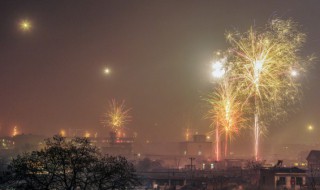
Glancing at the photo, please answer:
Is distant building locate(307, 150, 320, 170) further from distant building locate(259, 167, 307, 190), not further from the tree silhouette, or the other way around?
the tree silhouette

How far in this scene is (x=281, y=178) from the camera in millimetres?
76000

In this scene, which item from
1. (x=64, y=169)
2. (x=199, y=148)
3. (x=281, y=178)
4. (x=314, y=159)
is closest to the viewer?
(x=64, y=169)

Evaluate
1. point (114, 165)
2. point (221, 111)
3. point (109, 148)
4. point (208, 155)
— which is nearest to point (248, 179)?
point (221, 111)

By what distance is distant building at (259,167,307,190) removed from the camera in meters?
75.7

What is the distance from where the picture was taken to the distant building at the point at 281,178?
75.7 metres

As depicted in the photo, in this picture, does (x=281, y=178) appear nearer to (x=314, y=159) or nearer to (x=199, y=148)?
(x=314, y=159)

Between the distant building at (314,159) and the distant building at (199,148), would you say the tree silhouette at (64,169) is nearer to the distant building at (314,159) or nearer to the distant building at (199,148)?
the distant building at (314,159)

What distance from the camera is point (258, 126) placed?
79.2 metres

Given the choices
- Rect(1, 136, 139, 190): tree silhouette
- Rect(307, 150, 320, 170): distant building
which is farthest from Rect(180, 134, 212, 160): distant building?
Rect(1, 136, 139, 190): tree silhouette

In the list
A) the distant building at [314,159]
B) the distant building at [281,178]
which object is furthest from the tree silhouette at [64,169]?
the distant building at [314,159]

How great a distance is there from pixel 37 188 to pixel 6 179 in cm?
375

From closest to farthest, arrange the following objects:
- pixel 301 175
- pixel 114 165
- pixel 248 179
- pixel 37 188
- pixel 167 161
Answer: pixel 37 188
pixel 114 165
pixel 301 175
pixel 248 179
pixel 167 161

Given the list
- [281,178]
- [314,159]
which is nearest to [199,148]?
[314,159]

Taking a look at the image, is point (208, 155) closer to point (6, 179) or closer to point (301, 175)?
point (301, 175)
